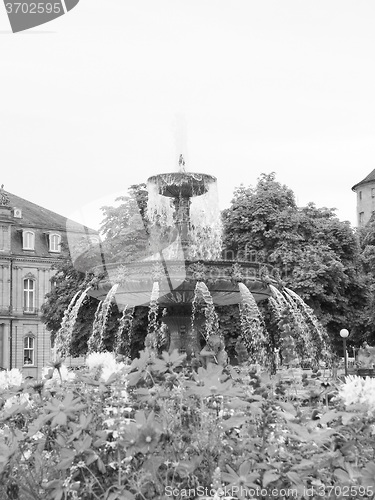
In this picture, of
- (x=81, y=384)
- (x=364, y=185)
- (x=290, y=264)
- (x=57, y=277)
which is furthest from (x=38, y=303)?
(x=81, y=384)

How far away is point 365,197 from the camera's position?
9700cm

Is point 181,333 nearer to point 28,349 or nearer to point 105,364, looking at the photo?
point 105,364

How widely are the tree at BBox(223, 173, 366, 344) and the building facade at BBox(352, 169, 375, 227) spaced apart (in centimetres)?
5985

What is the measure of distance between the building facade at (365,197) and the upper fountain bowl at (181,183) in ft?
265

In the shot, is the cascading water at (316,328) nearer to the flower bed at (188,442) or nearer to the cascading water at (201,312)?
the cascading water at (201,312)

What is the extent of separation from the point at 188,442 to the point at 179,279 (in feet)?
→ 32.1

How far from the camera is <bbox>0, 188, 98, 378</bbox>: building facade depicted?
5888 cm

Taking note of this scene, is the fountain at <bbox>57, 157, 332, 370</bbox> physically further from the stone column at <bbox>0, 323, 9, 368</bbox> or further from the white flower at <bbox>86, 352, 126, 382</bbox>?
the stone column at <bbox>0, 323, 9, 368</bbox>

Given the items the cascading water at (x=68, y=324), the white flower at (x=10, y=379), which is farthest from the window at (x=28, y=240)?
the white flower at (x=10, y=379)

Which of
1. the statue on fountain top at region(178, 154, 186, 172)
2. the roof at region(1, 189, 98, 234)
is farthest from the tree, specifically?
the roof at region(1, 189, 98, 234)

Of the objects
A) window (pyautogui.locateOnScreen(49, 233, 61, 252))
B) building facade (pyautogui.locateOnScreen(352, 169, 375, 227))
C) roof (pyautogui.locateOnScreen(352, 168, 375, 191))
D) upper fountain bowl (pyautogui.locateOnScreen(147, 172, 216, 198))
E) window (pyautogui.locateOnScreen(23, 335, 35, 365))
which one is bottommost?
window (pyautogui.locateOnScreen(23, 335, 35, 365))

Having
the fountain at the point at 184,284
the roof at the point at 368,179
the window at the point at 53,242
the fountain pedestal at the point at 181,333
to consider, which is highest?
the roof at the point at 368,179

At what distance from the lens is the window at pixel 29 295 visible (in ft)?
198

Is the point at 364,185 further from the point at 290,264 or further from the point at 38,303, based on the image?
the point at 290,264
